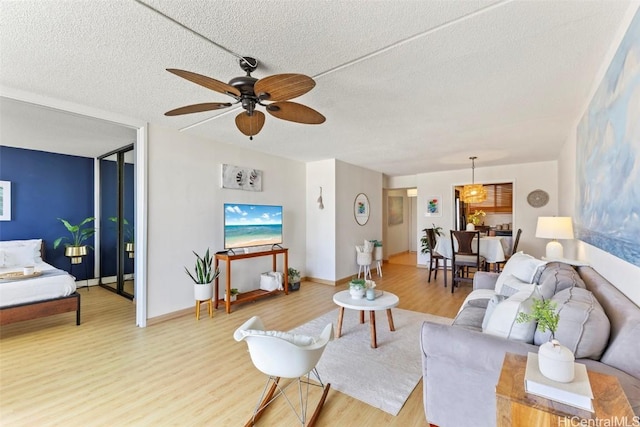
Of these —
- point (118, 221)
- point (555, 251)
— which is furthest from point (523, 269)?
point (118, 221)

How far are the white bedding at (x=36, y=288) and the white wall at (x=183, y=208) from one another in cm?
101

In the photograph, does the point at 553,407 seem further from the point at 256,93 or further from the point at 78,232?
the point at 78,232

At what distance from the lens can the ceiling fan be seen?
1.59 metres

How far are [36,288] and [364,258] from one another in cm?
473

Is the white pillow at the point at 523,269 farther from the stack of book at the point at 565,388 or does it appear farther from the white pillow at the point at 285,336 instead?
the white pillow at the point at 285,336

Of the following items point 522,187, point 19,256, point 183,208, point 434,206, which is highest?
point 522,187

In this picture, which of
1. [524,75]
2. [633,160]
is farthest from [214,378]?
[524,75]

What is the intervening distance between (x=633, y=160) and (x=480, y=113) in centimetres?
181

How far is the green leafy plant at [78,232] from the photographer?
4.74 metres

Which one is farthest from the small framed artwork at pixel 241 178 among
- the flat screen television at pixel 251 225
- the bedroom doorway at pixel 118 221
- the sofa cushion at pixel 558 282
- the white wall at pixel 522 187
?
the white wall at pixel 522 187

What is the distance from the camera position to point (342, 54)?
192 cm

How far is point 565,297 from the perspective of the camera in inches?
63.6

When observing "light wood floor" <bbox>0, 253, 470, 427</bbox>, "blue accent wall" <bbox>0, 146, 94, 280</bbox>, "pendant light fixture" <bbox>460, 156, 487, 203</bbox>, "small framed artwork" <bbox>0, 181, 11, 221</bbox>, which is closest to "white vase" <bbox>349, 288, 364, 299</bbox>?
"light wood floor" <bbox>0, 253, 470, 427</bbox>

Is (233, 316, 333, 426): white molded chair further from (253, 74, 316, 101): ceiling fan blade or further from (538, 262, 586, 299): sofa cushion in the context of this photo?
(538, 262, 586, 299): sofa cushion
